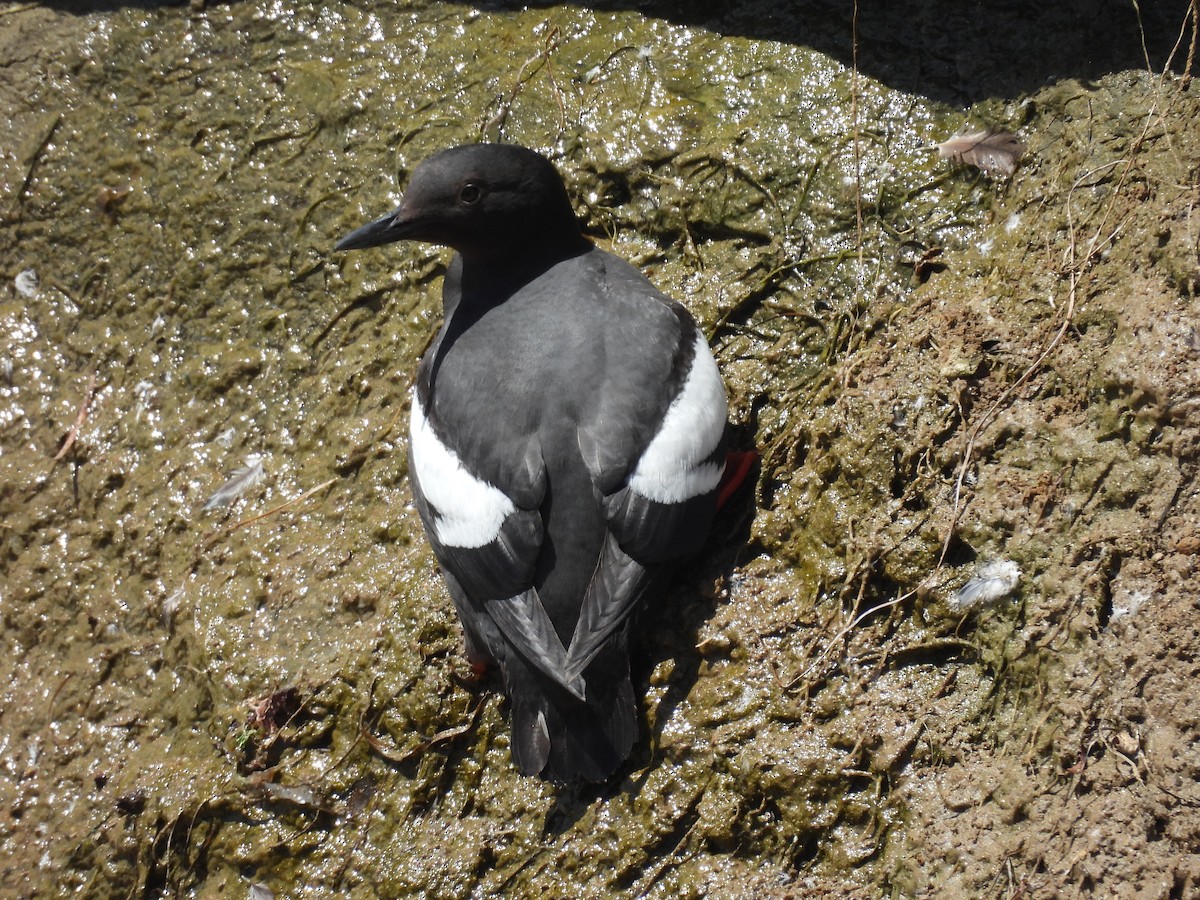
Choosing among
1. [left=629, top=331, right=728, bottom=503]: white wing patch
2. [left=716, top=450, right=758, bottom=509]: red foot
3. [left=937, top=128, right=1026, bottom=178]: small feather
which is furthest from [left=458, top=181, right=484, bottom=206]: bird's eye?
[left=937, top=128, right=1026, bottom=178]: small feather

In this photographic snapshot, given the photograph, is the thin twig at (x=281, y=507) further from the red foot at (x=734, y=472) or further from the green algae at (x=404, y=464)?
the red foot at (x=734, y=472)

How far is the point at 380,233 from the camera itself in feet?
12.1

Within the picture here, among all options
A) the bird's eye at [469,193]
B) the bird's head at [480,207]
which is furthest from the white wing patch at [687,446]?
the bird's eye at [469,193]

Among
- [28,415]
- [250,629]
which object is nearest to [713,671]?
[250,629]

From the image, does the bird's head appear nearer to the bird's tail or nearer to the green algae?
the green algae

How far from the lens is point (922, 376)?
11.5 feet

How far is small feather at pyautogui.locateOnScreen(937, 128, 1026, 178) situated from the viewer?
12.6 ft

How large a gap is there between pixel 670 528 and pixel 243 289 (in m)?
2.79

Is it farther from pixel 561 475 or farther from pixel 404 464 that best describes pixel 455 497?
pixel 404 464

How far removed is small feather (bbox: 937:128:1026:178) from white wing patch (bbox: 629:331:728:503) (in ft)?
4.50

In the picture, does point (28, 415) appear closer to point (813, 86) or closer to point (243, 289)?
point (243, 289)

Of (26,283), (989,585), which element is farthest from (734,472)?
(26,283)

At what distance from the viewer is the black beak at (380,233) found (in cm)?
367

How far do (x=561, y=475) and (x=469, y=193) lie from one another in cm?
120
